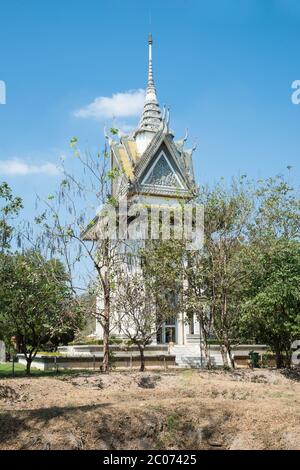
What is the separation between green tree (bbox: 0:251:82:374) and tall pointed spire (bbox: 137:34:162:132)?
2162cm

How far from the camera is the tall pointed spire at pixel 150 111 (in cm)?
3931

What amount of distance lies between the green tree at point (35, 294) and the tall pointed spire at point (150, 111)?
851 inches

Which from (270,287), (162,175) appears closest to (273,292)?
(270,287)

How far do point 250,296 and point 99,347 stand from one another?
10.9 metres

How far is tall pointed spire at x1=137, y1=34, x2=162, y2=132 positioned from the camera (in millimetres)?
39312

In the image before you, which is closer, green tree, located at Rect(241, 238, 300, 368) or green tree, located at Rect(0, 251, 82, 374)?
green tree, located at Rect(241, 238, 300, 368)

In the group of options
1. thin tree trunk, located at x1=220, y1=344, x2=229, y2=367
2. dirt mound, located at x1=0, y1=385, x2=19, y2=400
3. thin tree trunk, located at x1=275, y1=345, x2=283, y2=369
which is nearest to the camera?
dirt mound, located at x1=0, y1=385, x2=19, y2=400

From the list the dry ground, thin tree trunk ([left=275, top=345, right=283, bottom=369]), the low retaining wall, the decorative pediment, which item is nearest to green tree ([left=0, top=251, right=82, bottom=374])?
the low retaining wall

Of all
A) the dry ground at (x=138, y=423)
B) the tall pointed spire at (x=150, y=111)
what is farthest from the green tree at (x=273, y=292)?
the tall pointed spire at (x=150, y=111)

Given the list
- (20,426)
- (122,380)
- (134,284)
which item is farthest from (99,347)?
(20,426)

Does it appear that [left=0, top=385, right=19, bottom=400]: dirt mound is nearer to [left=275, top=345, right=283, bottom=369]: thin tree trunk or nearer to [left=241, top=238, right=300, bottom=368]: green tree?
[left=241, top=238, right=300, bottom=368]: green tree

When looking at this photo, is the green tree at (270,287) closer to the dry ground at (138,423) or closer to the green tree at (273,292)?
the green tree at (273,292)

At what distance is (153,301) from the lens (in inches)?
798

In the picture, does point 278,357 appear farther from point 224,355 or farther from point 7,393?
point 7,393
